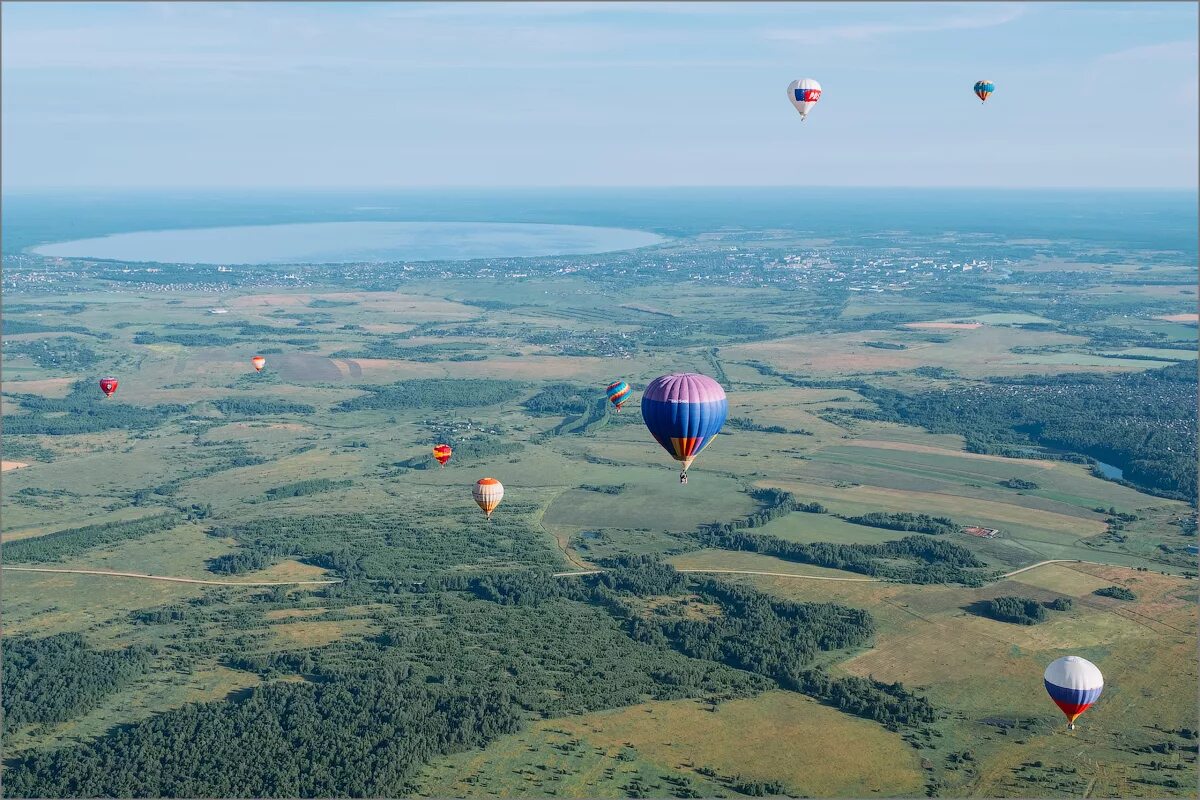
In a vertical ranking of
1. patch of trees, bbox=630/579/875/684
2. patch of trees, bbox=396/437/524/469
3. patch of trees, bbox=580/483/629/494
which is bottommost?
patch of trees, bbox=630/579/875/684

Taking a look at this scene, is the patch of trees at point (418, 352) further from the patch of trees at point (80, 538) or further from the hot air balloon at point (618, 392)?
the patch of trees at point (80, 538)

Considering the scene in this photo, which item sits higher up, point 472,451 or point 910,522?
point 472,451

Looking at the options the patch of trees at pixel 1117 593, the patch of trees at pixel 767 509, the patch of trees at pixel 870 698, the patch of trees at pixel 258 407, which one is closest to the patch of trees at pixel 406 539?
the patch of trees at pixel 767 509

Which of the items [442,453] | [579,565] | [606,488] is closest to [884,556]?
[579,565]

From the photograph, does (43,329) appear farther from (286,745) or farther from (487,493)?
(286,745)

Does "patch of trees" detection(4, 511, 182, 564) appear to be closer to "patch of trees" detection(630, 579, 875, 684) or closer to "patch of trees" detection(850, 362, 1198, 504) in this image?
"patch of trees" detection(630, 579, 875, 684)

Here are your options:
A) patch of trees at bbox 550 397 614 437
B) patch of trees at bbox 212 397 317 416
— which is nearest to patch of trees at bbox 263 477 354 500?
patch of trees at bbox 550 397 614 437

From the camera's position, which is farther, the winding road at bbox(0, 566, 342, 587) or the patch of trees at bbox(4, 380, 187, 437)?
the patch of trees at bbox(4, 380, 187, 437)
